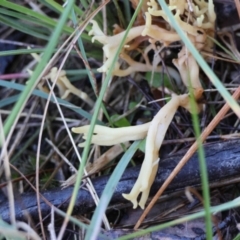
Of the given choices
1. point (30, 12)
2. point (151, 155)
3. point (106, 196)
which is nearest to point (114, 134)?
point (151, 155)

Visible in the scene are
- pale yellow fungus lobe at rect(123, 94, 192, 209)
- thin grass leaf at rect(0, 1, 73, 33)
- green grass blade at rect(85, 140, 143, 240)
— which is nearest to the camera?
green grass blade at rect(85, 140, 143, 240)

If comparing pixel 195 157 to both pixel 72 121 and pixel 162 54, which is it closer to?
pixel 162 54

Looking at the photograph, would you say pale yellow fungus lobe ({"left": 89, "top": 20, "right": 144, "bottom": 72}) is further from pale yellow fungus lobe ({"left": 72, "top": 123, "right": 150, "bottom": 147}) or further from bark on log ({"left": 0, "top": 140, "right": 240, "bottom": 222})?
bark on log ({"left": 0, "top": 140, "right": 240, "bottom": 222})

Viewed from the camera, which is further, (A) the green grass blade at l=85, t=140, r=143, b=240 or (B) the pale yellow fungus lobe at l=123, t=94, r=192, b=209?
(B) the pale yellow fungus lobe at l=123, t=94, r=192, b=209

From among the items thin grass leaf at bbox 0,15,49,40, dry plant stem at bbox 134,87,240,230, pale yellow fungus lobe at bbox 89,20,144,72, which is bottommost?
dry plant stem at bbox 134,87,240,230

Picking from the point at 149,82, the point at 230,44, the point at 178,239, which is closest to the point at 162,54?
the point at 149,82

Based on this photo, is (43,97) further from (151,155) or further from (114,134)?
(151,155)

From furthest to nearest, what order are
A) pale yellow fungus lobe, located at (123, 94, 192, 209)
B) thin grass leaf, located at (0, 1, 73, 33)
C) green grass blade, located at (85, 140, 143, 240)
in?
thin grass leaf, located at (0, 1, 73, 33), pale yellow fungus lobe, located at (123, 94, 192, 209), green grass blade, located at (85, 140, 143, 240)

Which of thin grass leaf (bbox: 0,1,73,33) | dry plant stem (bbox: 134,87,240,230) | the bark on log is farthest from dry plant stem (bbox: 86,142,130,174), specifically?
thin grass leaf (bbox: 0,1,73,33)
